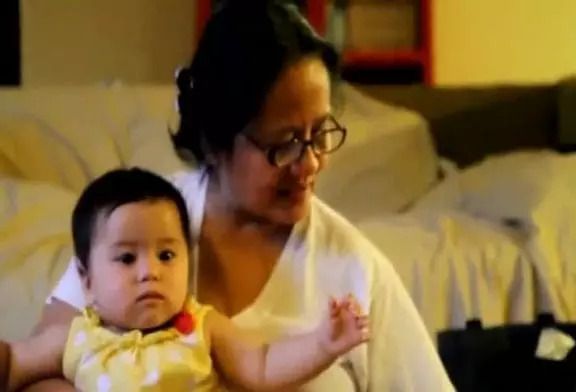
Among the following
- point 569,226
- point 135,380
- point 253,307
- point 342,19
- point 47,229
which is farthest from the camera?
point 342,19

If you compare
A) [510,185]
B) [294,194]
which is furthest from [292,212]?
[510,185]

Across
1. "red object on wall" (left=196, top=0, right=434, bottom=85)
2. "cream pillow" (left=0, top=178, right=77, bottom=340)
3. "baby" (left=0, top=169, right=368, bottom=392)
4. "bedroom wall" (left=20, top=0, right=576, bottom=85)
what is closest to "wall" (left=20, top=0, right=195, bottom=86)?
"bedroom wall" (left=20, top=0, right=576, bottom=85)

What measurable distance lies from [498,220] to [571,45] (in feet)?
5.22

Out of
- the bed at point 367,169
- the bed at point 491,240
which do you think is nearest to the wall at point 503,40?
the bed at point 367,169

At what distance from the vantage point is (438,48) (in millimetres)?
3668

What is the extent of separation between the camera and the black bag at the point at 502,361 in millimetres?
2012

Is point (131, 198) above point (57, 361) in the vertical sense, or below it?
above

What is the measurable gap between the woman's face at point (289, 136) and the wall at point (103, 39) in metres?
2.49

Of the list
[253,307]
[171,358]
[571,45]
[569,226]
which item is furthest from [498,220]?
[571,45]

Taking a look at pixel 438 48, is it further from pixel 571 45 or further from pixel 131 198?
pixel 131 198

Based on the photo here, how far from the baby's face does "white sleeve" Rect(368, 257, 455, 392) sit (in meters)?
0.25

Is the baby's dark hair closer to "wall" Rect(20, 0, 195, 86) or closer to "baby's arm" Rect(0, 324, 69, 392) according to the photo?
"baby's arm" Rect(0, 324, 69, 392)

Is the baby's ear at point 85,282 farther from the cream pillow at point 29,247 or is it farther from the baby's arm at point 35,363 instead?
the cream pillow at point 29,247

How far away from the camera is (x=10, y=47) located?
3611 millimetres
